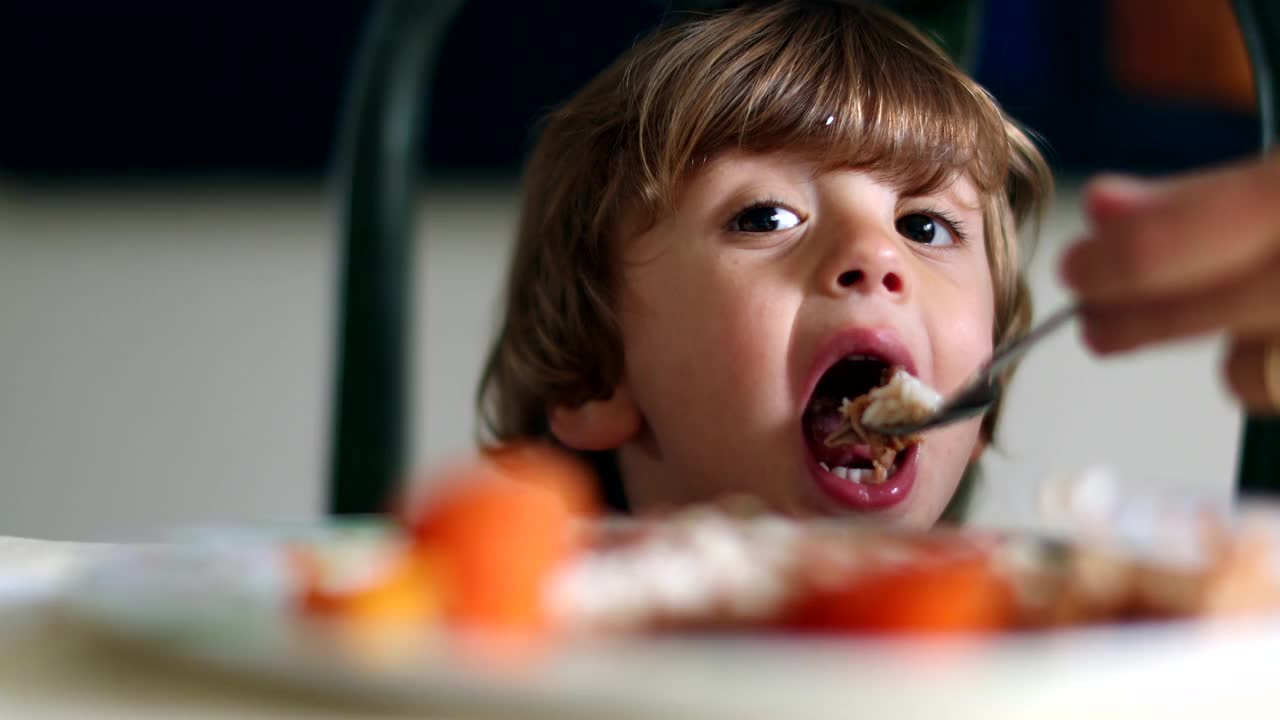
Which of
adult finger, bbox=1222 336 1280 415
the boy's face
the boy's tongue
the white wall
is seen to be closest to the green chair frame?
the boy's face

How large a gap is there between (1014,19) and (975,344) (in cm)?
130

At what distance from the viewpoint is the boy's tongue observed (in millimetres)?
852

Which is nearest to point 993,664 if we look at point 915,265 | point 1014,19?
point 915,265

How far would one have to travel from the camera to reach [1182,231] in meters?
0.40

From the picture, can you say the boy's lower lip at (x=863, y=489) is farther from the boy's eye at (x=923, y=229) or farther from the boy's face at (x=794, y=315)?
the boy's eye at (x=923, y=229)

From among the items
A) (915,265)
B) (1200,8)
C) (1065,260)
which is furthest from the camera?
(1200,8)

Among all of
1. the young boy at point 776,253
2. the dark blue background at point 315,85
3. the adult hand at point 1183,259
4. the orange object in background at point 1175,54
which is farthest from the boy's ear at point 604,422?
the orange object in background at point 1175,54

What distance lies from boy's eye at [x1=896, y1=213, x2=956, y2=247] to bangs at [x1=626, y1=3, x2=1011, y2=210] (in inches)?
0.8

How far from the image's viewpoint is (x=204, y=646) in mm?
283

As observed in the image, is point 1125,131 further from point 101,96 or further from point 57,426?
point 57,426

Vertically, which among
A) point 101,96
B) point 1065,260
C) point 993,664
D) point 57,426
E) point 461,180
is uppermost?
point 101,96

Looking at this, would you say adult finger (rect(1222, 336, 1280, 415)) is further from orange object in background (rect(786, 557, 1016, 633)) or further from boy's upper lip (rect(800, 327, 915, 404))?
boy's upper lip (rect(800, 327, 915, 404))

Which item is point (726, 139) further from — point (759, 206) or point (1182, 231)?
point (1182, 231)

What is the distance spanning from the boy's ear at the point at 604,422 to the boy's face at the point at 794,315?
27mm
